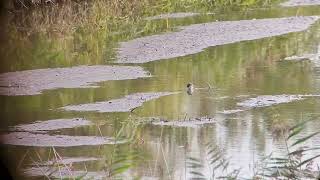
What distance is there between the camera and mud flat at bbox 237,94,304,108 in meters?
3.02

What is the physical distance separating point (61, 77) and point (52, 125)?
0.50 m

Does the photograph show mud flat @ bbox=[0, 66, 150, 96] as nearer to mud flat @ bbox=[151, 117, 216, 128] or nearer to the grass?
mud flat @ bbox=[151, 117, 216, 128]

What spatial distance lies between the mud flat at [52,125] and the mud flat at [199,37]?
2.13ft

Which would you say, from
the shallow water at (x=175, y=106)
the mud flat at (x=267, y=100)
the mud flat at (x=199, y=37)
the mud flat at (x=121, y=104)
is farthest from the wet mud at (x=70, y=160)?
the mud flat at (x=199, y=37)

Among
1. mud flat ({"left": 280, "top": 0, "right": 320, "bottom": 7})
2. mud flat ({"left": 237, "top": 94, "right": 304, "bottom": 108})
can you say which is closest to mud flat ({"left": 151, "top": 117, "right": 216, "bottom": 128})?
mud flat ({"left": 237, "top": 94, "right": 304, "bottom": 108})

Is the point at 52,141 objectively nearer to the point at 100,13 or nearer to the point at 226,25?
the point at 100,13

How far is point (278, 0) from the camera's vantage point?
474 centimetres

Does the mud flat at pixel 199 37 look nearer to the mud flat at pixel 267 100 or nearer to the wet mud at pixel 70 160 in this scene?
the mud flat at pixel 267 100

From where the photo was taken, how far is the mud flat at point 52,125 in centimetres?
309

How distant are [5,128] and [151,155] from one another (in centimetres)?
67

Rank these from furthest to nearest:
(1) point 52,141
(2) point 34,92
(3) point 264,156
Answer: (2) point 34,92
(1) point 52,141
(3) point 264,156

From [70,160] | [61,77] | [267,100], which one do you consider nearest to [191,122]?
[267,100]

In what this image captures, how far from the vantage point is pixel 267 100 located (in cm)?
307

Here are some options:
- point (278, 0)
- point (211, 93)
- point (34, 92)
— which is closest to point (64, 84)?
point (34, 92)
